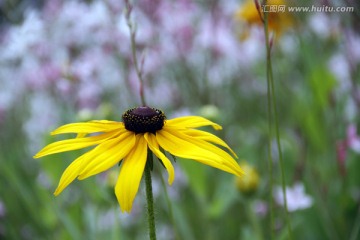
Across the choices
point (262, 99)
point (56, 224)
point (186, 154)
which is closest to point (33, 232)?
point (56, 224)

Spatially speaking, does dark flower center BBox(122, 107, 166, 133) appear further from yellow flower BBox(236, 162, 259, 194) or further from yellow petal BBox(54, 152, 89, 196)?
yellow flower BBox(236, 162, 259, 194)

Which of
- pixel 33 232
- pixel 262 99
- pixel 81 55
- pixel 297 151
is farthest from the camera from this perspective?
pixel 262 99

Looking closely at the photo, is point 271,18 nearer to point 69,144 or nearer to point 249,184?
point 249,184

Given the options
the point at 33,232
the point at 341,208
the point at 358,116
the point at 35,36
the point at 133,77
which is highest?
the point at 35,36

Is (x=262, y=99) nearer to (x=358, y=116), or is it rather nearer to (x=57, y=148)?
(x=358, y=116)

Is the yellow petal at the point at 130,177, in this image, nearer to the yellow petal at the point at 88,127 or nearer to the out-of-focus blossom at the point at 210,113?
the yellow petal at the point at 88,127

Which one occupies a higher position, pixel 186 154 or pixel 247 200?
pixel 186 154

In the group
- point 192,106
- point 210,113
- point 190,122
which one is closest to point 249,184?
point 210,113

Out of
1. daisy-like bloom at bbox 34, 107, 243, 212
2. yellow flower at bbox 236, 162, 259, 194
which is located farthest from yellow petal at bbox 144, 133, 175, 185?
yellow flower at bbox 236, 162, 259, 194

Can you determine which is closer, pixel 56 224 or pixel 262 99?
pixel 56 224
